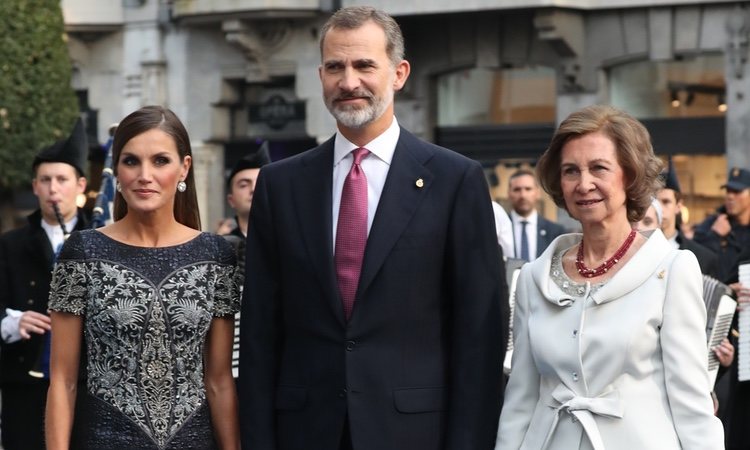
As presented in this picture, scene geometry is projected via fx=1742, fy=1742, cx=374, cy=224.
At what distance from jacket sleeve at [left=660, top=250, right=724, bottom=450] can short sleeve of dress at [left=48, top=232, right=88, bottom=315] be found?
2129 millimetres

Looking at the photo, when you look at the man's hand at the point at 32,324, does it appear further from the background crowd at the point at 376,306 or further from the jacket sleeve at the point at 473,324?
the jacket sleeve at the point at 473,324

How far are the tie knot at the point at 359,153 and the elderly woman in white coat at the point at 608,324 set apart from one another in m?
0.66

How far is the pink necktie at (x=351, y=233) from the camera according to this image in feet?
20.4

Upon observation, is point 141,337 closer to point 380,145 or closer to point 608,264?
point 380,145

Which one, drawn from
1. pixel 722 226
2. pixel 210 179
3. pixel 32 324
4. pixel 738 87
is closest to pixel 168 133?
pixel 32 324

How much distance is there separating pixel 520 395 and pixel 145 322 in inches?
55.0

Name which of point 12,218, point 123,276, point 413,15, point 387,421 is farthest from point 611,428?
point 12,218

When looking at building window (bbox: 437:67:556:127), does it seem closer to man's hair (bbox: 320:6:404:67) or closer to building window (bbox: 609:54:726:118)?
building window (bbox: 609:54:726:118)

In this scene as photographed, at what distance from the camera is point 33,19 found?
86.5ft

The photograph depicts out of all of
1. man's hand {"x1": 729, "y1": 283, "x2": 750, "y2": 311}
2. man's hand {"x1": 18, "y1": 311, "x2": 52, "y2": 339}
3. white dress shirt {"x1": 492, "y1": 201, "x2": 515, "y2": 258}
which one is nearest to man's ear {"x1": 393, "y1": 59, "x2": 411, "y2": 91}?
man's hand {"x1": 18, "y1": 311, "x2": 52, "y2": 339}

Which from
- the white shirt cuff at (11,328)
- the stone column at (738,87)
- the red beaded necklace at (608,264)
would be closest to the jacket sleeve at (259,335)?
A: the red beaded necklace at (608,264)

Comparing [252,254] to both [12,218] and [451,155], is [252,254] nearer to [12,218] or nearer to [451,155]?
[451,155]

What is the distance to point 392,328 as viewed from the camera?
6164mm

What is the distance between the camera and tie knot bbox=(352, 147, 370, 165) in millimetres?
6348
